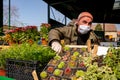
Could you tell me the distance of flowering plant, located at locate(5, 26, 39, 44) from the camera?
4.98 m

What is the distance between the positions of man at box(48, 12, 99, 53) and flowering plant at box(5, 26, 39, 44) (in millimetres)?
1365

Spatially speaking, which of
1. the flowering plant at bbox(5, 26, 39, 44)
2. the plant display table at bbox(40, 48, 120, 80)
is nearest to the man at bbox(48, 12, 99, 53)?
the plant display table at bbox(40, 48, 120, 80)

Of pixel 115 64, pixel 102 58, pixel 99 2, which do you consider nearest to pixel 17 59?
pixel 102 58

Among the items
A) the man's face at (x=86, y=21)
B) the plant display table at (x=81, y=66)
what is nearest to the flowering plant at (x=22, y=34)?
the man's face at (x=86, y=21)

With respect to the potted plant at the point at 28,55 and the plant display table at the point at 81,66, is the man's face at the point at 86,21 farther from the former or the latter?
the plant display table at the point at 81,66

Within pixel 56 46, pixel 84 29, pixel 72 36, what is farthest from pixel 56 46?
pixel 72 36

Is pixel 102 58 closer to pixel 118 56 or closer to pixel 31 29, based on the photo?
pixel 118 56

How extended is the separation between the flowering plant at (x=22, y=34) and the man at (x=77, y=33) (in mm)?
1365

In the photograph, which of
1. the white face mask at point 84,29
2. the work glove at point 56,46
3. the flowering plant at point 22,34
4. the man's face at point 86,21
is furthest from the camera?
the flowering plant at point 22,34

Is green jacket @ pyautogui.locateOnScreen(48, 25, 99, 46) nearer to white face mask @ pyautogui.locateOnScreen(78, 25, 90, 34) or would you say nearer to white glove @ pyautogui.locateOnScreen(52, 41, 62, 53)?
white face mask @ pyautogui.locateOnScreen(78, 25, 90, 34)

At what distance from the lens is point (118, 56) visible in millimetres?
2148

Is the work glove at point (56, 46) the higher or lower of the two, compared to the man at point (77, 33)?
lower

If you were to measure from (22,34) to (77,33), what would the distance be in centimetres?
164

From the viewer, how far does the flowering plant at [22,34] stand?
A: 498 cm
